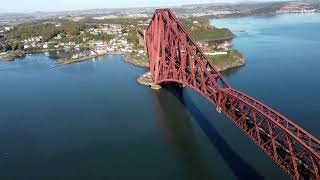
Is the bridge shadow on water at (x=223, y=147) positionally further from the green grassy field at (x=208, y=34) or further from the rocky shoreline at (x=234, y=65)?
the green grassy field at (x=208, y=34)

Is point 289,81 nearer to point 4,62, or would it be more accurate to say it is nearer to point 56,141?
point 56,141

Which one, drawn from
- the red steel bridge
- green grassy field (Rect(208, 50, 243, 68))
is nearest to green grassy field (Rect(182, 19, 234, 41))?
green grassy field (Rect(208, 50, 243, 68))

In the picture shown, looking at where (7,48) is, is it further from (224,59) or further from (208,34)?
(224,59)

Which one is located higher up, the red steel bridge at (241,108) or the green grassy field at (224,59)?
the red steel bridge at (241,108)

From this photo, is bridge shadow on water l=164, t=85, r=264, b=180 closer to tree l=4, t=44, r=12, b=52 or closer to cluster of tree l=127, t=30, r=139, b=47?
cluster of tree l=127, t=30, r=139, b=47

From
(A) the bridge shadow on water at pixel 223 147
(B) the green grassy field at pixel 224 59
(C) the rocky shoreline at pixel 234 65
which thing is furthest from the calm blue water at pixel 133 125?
(B) the green grassy field at pixel 224 59

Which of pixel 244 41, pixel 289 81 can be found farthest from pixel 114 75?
pixel 244 41

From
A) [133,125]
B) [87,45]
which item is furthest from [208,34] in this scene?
[133,125]
